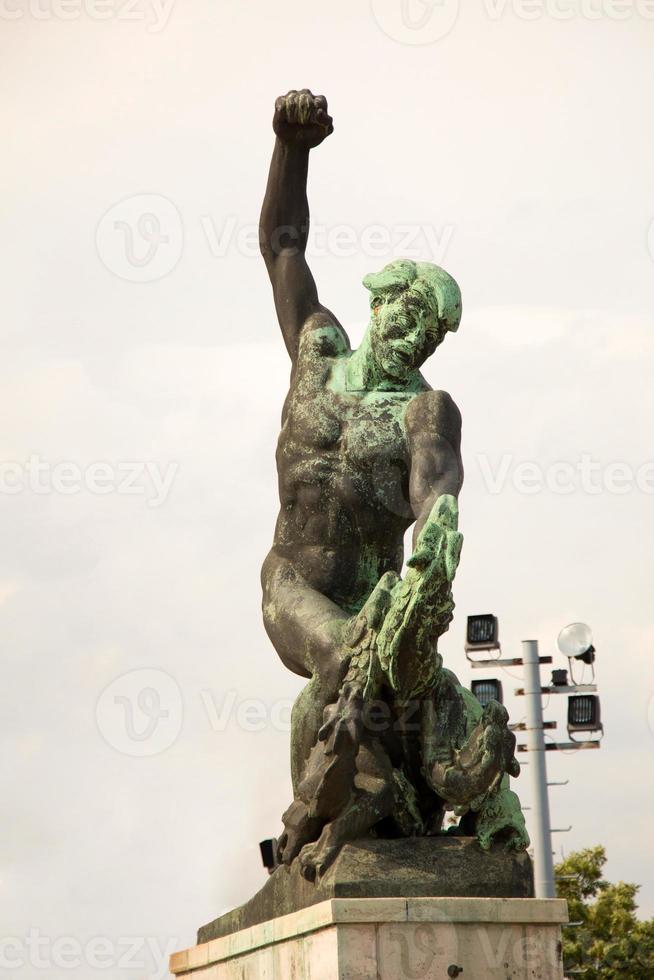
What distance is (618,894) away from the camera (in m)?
24.2

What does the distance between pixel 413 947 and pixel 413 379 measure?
2480 millimetres

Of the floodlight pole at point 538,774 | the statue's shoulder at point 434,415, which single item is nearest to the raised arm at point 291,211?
the statue's shoulder at point 434,415

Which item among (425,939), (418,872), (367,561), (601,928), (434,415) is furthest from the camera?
(601,928)

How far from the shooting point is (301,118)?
25.6ft

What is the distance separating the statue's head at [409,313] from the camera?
287 inches

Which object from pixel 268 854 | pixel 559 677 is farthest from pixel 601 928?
pixel 268 854

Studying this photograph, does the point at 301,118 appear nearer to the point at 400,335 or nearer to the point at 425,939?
the point at 400,335

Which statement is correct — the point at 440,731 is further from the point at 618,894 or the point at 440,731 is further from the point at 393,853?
the point at 618,894

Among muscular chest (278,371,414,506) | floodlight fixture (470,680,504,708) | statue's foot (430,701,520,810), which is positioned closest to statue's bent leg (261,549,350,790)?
muscular chest (278,371,414,506)

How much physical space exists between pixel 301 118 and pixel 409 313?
1.17 m

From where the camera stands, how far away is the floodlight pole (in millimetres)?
16391

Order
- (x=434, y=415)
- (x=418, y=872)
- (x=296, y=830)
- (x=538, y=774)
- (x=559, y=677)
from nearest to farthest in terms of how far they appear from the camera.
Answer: (x=418, y=872) < (x=296, y=830) < (x=434, y=415) < (x=538, y=774) < (x=559, y=677)

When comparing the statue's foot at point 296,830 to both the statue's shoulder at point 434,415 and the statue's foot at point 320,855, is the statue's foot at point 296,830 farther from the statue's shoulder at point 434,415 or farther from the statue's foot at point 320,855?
the statue's shoulder at point 434,415

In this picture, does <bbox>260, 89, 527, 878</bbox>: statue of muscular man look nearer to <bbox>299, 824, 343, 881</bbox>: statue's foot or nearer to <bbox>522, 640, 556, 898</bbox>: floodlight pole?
<bbox>299, 824, 343, 881</bbox>: statue's foot
